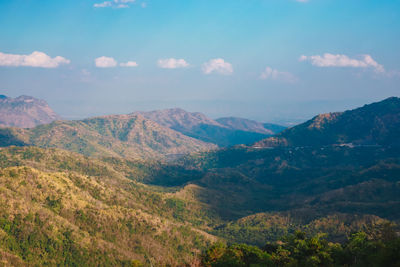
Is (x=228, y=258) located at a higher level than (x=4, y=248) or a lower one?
higher

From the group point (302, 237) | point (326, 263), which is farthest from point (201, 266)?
point (302, 237)

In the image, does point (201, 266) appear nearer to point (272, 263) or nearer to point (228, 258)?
point (228, 258)

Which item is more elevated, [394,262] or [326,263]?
[394,262]

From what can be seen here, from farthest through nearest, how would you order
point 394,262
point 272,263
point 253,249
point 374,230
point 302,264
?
point 374,230
point 253,249
point 272,263
point 302,264
point 394,262

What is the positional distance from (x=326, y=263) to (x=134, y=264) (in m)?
57.8

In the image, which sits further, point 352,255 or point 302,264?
point 352,255

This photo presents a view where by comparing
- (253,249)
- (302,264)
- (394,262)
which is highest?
(394,262)

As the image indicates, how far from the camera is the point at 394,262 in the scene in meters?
60.2

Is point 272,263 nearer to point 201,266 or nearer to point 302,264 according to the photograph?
point 302,264

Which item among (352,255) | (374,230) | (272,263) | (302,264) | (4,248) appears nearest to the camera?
(302,264)

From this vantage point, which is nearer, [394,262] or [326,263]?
[394,262]

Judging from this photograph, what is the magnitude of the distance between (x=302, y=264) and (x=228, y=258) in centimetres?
2048

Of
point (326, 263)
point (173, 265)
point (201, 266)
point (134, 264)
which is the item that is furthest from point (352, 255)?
point (134, 264)

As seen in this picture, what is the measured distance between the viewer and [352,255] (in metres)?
96.1
